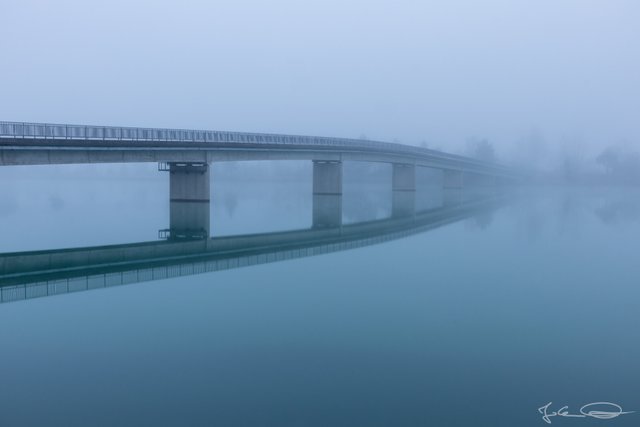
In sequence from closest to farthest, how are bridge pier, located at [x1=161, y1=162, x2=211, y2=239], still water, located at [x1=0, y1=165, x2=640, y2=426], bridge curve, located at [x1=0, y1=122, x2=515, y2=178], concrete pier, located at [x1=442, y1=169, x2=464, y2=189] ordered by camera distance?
still water, located at [x1=0, y1=165, x2=640, y2=426] < bridge curve, located at [x1=0, y1=122, x2=515, y2=178] < bridge pier, located at [x1=161, y1=162, x2=211, y2=239] < concrete pier, located at [x1=442, y1=169, x2=464, y2=189]

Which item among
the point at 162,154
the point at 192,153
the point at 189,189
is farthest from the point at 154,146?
the point at 189,189

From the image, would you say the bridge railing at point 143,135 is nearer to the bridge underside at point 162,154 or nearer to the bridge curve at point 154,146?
the bridge curve at point 154,146

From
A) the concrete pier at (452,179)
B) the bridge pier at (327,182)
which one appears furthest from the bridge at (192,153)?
the concrete pier at (452,179)

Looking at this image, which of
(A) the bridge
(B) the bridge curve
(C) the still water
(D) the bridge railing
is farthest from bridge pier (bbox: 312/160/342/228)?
(C) the still water

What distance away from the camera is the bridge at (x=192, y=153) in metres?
31.6

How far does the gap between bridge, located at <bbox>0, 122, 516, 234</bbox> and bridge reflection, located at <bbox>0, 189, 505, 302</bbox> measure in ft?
11.1

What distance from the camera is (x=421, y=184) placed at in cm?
11275

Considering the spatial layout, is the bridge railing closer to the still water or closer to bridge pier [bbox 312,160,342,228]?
bridge pier [bbox 312,160,342,228]

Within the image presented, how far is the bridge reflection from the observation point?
2014 centimetres

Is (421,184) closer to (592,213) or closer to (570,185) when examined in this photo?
(570,185)

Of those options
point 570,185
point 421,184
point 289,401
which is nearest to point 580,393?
point 289,401

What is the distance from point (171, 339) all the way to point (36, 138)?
21302 mm

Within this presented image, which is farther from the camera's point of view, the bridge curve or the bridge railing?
the bridge curve

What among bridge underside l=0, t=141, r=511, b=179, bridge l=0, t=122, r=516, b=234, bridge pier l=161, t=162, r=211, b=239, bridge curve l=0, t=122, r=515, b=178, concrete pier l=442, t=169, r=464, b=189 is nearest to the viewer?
bridge curve l=0, t=122, r=515, b=178
